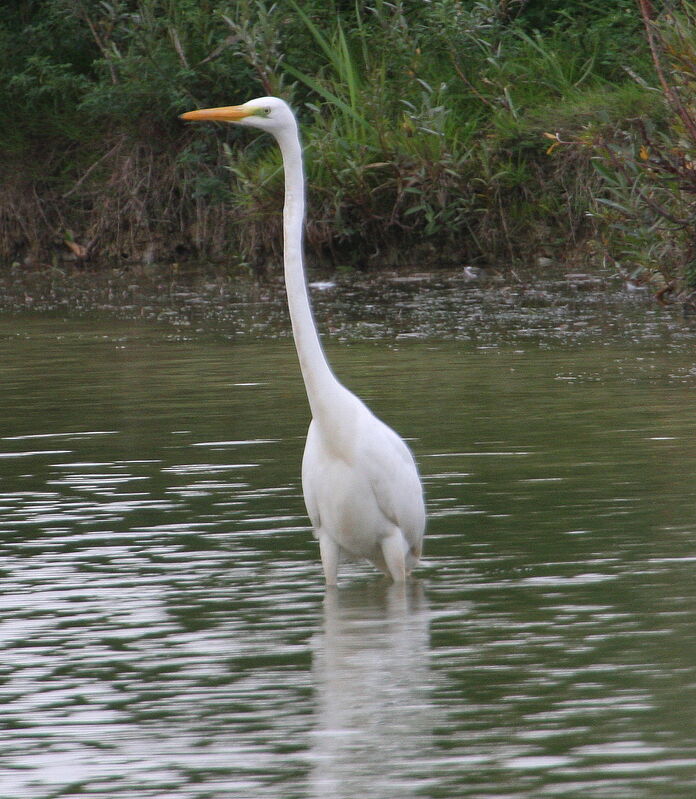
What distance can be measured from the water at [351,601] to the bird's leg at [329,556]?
0.08 m

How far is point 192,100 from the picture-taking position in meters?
18.9

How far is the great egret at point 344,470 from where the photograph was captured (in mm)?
5895

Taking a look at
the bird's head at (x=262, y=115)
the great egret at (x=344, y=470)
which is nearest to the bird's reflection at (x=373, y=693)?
the great egret at (x=344, y=470)

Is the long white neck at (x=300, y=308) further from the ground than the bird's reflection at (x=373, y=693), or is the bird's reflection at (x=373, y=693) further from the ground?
the long white neck at (x=300, y=308)

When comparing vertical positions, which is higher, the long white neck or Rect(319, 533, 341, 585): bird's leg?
the long white neck

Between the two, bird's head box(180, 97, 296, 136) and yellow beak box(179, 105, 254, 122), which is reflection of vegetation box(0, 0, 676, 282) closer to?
bird's head box(180, 97, 296, 136)

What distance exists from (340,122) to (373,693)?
13.3 meters

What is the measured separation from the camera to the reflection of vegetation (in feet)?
55.1

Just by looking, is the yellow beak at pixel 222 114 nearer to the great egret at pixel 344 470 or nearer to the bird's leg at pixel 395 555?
the great egret at pixel 344 470

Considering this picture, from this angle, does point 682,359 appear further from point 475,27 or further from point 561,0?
point 561,0

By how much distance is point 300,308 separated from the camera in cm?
608

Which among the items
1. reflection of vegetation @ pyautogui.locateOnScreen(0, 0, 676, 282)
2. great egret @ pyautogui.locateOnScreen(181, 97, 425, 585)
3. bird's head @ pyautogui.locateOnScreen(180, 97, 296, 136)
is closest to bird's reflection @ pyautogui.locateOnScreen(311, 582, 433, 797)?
great egret @ pyautogui.locateOnScreen(181, 97, 425, 585)

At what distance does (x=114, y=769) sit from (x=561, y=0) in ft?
53.4

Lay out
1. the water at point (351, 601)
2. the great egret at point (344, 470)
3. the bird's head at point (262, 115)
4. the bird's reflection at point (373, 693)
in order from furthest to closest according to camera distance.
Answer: the bird's head at point (262, 115) < the great egret at point (344, 470) < the water at point (351, 601) < the bird's reflection at point (373, 693)
